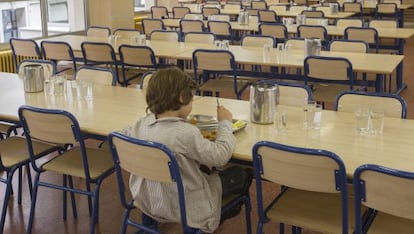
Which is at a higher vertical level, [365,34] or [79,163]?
[365,34]

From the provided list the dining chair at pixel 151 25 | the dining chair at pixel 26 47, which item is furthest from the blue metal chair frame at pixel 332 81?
the dining chair at pixel 151 25

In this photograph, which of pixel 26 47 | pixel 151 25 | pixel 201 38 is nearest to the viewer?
pixel 26 47

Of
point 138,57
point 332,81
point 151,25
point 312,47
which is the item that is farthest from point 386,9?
point 138,57

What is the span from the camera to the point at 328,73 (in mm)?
4887

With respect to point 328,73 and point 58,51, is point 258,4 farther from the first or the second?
point 328,73

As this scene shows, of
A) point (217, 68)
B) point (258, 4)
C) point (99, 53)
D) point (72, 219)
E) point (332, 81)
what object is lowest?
point (72, 219)

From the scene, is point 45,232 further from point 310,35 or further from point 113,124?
point 310,35

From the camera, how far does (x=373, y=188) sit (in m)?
2.17

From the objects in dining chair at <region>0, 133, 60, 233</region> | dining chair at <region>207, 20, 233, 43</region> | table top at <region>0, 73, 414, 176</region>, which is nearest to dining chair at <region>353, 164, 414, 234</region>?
table top at <region>0, 73, 414, 176</region>

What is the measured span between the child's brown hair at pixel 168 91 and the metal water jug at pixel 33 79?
1548mm

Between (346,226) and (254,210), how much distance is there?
1316mm

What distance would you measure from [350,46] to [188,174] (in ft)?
11.9

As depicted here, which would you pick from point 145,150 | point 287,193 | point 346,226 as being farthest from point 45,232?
point 346,226

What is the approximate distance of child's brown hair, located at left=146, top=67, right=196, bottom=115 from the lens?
2.47 metres
